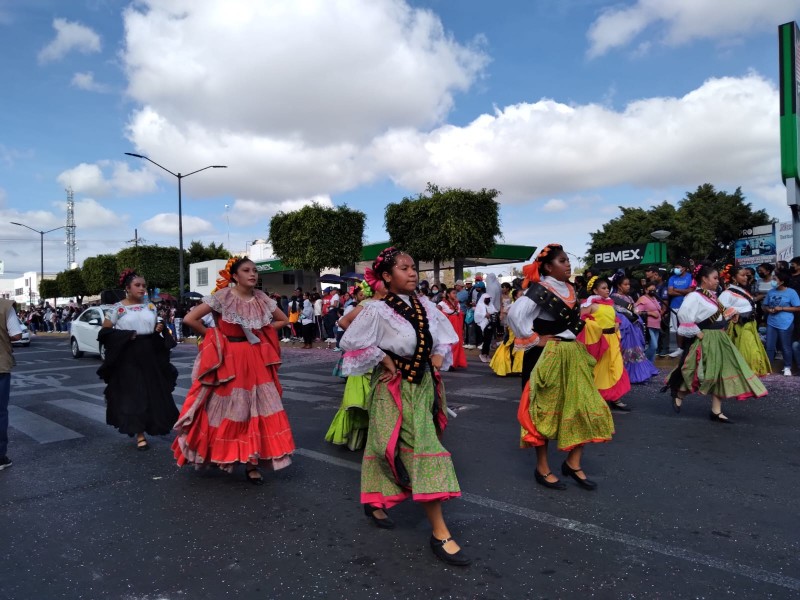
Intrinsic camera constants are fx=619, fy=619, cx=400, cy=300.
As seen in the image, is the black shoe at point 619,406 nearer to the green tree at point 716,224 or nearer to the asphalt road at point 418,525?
the asphalt road at point 418,525

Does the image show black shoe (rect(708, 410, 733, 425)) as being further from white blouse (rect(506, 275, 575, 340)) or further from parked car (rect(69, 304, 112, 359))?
parked car (rect(69, 304, 112, 359))

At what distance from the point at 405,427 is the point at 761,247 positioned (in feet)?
149

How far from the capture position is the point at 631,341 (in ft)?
30.4

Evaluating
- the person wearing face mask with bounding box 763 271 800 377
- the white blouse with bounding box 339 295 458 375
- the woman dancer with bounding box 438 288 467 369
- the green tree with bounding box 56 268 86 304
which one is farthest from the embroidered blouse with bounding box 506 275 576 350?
the green tree with bounding box 56 268 86 304

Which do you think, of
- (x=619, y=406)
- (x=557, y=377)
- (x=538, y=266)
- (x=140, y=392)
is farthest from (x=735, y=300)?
(x=140, y=392)

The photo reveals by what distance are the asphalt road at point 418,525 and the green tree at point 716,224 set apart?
3963 cm

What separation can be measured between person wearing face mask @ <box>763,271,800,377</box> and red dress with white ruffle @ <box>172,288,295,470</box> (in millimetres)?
8904

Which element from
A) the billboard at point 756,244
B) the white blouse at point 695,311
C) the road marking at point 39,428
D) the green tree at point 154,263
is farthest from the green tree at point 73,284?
the white blouse at point 695,311

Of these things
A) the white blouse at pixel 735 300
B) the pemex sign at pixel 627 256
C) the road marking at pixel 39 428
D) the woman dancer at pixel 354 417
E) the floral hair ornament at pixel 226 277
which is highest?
the pemex sign at pixel 627 256

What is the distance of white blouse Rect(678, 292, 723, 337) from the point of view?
22.5 feet

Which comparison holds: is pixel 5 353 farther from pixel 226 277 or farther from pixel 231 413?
pixel 231 413

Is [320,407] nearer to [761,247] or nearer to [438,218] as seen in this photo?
[438,218]

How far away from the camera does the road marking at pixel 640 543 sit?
3125mm

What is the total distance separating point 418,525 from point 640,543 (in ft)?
4.33
